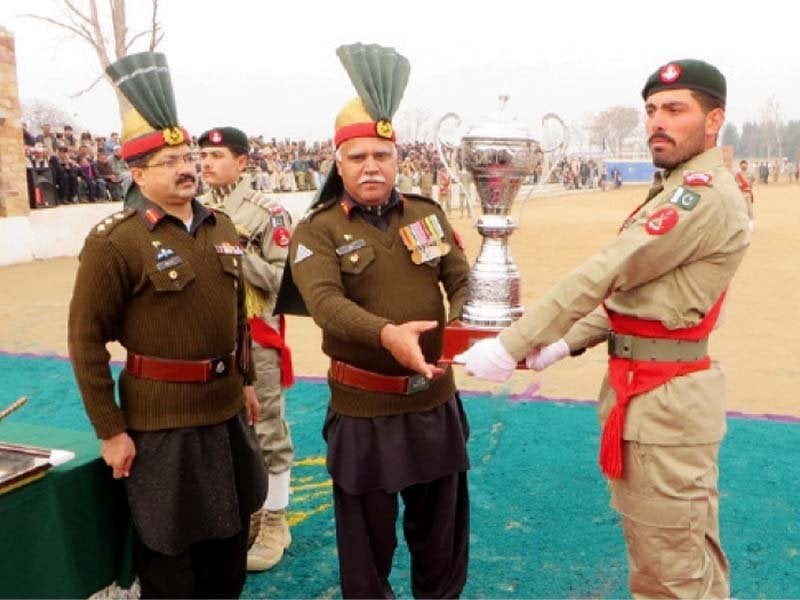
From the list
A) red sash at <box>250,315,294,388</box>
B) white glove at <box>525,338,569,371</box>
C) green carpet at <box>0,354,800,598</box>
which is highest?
white glove at <box>525,338,569,371</box>

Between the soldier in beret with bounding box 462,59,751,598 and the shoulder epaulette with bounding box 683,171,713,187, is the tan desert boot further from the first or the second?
the shoulder epaulette with bounding box 683,171,713,187

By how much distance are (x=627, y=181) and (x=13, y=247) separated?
53676 mm

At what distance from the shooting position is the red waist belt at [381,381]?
2697 millimetres

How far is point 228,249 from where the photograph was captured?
278 cm

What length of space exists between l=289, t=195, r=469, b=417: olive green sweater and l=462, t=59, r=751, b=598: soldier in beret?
0.33 m

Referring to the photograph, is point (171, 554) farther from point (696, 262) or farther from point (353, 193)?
point (696, 262)

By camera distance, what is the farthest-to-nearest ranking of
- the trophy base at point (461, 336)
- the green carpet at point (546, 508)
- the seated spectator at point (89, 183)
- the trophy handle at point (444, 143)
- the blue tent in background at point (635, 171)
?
the blue tent in background at point (635, 171) → the seated spectator at point (89, 183) → the green carpet at point (546, 508) → the trophy handle at point (444, 143) → the trophy base at point (461, 336)

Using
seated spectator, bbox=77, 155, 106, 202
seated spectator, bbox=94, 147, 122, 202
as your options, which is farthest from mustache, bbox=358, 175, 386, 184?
seated spectator, bbox=94, 147, 122, 202

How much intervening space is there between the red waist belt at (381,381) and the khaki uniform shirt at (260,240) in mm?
1012

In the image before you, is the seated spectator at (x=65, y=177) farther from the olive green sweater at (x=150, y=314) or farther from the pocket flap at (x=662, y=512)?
the pocket flap at (x=662, y=512)

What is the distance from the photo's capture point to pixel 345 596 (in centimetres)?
278

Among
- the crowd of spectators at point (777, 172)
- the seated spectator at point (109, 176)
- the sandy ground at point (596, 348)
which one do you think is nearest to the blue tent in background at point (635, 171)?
the crowd of spectators at point (777, 172)

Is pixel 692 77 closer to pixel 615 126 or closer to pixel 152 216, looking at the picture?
pixel 152 216

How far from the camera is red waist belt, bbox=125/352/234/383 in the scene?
8.45ft
